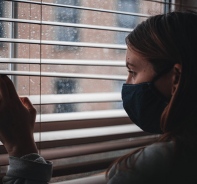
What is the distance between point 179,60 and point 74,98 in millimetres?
420

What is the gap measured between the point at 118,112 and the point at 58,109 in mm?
255

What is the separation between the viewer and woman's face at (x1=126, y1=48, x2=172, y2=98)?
1032 millimetres

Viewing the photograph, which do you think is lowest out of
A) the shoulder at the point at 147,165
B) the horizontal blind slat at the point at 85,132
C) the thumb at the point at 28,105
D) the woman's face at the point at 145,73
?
the horizontal blind slat at the point at 85,132

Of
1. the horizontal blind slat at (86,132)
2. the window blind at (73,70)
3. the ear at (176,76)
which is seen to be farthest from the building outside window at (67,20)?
the ear at (176,76)

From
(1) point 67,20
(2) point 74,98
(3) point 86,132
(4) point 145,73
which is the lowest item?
(3) point 86,132

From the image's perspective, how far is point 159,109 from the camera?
3.47 ft

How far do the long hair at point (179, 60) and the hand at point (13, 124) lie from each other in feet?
0.76

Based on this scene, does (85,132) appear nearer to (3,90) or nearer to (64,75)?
(64,75)

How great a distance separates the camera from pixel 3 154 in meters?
1.11

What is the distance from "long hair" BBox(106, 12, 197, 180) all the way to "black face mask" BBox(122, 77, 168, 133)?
0.06 meters

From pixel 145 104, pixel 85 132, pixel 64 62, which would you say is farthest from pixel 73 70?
pixel 145 104

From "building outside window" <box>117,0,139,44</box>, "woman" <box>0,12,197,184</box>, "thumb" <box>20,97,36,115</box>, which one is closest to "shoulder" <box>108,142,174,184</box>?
"woman" <box>0,12,197,184</box>

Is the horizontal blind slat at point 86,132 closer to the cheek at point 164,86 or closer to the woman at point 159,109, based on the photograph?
the woman at point 159,109

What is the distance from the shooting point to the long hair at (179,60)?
3.10ft
